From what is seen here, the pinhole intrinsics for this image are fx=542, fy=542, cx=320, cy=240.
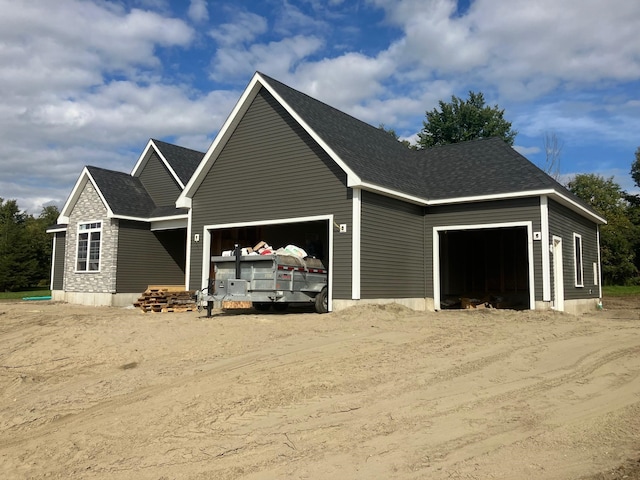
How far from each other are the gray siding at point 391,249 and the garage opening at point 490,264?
4.28 meters

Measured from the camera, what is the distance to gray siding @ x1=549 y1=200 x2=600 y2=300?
658 inches

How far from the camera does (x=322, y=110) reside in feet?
61.2

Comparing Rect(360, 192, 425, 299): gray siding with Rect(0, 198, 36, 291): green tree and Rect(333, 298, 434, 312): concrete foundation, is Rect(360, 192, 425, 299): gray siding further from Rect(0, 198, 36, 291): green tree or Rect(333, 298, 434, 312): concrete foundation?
Rect(0, 198, 36, 291): green tree

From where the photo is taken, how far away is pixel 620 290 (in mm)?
33500

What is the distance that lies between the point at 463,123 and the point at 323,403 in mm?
41375

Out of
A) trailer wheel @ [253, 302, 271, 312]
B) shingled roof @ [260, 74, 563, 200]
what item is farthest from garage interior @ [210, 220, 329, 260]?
shingled roof @ [260, 74, 563, 200]

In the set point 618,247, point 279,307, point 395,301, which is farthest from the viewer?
point 618,247

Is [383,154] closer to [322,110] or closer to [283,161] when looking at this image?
[322,110]

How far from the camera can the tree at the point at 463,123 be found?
44656 millimetres

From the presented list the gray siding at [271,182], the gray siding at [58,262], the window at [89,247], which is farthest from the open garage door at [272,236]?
the gray siding at [58,262]

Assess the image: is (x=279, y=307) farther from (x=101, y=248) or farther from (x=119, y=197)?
(x=119, y=197)

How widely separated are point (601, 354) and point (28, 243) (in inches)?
1687

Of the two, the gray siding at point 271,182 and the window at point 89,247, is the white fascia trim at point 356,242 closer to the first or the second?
the gray siding at point 271,182

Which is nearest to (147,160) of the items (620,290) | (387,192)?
(387,192)
